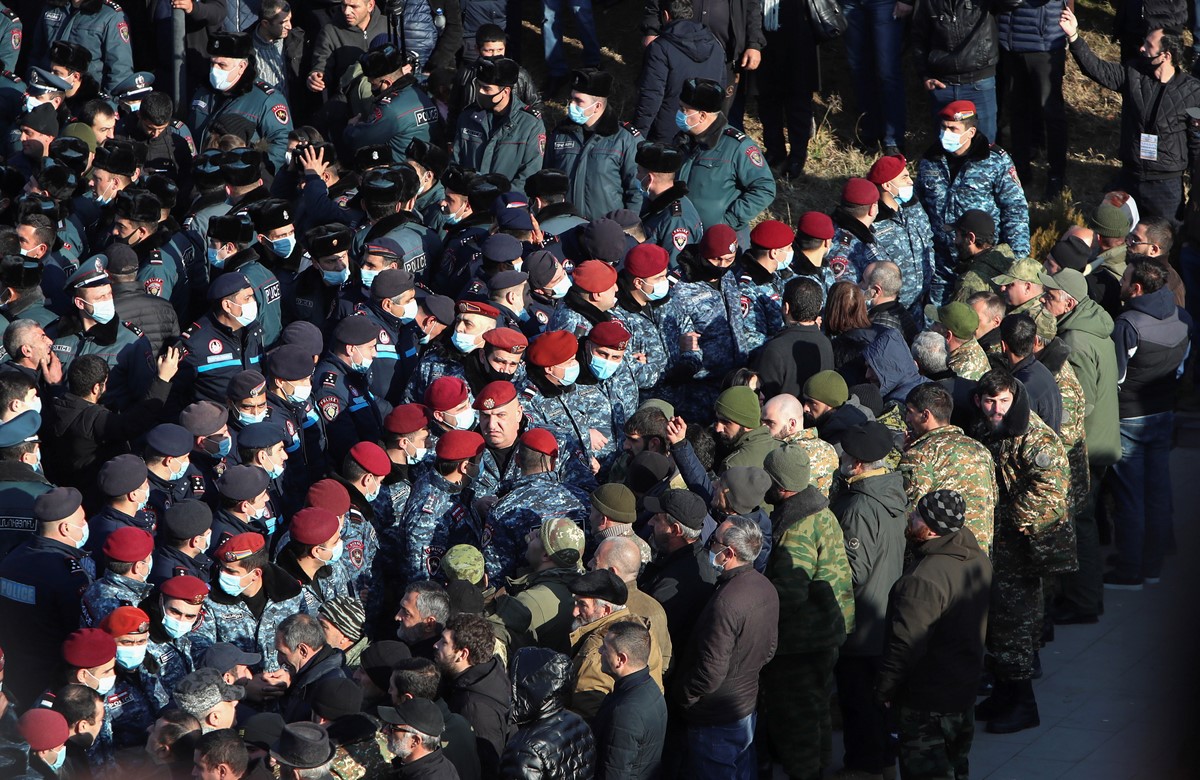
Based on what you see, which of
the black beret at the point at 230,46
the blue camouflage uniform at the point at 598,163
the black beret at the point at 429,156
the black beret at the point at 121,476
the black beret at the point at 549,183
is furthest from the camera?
the black beret at the point at 230,46

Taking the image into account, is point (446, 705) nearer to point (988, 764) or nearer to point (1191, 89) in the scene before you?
point (988, 764)

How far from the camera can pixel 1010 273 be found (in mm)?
9570

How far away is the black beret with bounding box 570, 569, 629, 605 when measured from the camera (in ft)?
21.7

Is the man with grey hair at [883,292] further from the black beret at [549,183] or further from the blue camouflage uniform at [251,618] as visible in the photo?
the blue camouflage uniform at [251,618]

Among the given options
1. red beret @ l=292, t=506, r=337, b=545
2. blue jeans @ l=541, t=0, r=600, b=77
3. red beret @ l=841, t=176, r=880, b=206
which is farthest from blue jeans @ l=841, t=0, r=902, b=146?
red beret @ l=292, t=506, r=337, b=545

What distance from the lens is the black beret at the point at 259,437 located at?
779 centimetres

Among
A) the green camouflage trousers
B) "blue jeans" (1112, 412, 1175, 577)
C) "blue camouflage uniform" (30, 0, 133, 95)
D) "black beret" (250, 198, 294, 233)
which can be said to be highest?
"blue camouflage uniform" (30, 0, 133, 95)

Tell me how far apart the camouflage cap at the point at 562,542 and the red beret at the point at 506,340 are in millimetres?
1439

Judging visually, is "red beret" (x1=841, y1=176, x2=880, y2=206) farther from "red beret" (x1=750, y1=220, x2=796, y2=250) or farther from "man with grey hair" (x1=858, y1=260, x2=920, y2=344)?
"red beret" (x1=750, y1=220, x2=796, y2=250)

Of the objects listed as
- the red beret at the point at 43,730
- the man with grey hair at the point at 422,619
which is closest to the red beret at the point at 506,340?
the man with grey hair at the point at 422,619

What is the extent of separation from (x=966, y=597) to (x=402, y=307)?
376cm

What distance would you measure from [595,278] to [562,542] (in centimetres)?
212

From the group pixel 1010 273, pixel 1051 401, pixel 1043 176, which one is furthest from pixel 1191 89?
pixel 1051 401

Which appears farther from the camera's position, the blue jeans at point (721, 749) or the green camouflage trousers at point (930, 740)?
the green camouflage trousers at point (930, 740)
